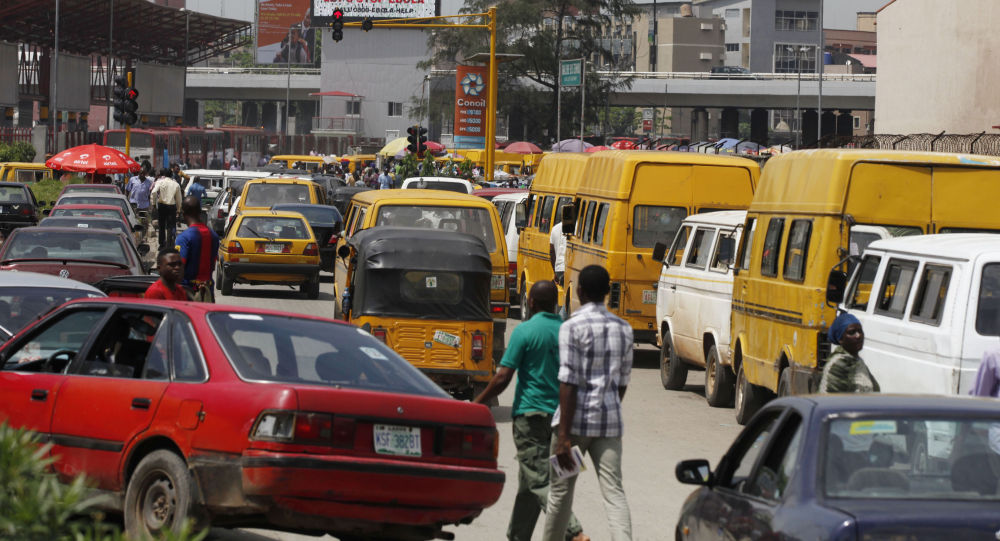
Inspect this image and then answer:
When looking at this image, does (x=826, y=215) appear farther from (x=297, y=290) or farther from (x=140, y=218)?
(x=140, y=218)

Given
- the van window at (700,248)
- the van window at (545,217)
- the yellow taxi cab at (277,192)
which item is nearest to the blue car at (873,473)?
the van window at (700,248)

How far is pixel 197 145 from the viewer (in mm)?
82000

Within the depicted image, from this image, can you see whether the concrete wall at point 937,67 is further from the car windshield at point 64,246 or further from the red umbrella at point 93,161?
the car windshield at point 64,246

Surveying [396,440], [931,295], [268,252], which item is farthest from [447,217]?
[396,440]

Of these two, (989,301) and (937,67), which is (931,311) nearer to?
(989,301)

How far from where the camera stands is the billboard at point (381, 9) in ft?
397

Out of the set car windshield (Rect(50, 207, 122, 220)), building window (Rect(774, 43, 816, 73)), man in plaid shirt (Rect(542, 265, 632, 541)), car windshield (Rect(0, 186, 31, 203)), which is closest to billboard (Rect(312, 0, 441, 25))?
building window (Rect(774, 43, 816, 73))

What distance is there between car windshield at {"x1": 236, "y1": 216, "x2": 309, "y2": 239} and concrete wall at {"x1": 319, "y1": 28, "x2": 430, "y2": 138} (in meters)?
89.5

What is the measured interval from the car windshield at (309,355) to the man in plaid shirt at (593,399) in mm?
730

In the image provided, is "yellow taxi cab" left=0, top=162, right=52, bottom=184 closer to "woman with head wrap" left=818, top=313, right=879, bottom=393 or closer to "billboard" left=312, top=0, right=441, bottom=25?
"woman with head wrap" left=818, top=313, right=879, bottom=393

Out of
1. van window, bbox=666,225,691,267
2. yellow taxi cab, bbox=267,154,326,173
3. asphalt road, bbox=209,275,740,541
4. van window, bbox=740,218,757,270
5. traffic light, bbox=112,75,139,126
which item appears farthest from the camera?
yellow taxi cab, bbox=267,154,326,173

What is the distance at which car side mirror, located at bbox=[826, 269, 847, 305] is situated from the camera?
1227 centimetres

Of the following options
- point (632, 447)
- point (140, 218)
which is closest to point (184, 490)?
point (632, 447)

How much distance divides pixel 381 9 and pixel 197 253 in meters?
110
